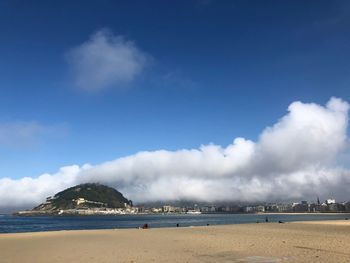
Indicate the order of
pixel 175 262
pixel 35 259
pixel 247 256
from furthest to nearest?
pixel 35 259 < pixel 247 256 < pixel 175 262

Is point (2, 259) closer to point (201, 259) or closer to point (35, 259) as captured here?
point (35, 259)

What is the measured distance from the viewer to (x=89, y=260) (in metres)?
24.4

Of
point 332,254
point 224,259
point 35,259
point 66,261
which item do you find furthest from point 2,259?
point 332,254

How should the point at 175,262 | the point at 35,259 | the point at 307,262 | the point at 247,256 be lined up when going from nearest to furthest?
1. the point at 307,262
2. the point at 175,262
3. the point at 247,256
4. the point at 35,259

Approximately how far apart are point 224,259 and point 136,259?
5.41 meters

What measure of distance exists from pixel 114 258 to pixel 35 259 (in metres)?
5.47

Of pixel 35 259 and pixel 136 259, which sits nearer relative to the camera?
pixel 136 259

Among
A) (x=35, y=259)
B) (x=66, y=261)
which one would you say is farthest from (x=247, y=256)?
(x=35, y=259)

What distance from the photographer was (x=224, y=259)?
74.3ft

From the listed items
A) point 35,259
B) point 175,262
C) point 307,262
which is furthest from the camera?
point 35,259

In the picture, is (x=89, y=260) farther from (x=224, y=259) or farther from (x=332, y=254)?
(x=332, y=254)

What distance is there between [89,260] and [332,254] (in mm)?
14804

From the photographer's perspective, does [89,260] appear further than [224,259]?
Yes

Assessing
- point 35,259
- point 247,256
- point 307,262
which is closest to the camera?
point 307,262
